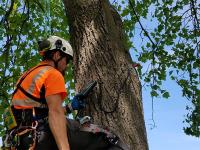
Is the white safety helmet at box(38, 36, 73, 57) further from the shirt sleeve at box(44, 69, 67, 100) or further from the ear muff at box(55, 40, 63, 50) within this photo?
the shirt sleeve at box(44, 69, 67, 100)

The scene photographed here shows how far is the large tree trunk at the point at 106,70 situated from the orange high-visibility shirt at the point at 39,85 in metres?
1.09

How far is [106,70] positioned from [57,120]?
1.47 meters

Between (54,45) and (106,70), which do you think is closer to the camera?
(54,45)

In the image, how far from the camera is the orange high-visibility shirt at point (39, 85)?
429 centimetres

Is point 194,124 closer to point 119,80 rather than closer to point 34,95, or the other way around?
point 119,80

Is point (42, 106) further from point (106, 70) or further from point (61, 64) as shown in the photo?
point (106, 70)

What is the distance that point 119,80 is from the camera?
5.51m

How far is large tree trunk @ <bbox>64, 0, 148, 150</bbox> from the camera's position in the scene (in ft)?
17.4

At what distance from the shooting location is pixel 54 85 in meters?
4.28

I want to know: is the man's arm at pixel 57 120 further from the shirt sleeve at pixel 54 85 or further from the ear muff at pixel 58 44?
the ear muff at pixel 58 44

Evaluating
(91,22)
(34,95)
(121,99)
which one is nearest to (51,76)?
(34,95)

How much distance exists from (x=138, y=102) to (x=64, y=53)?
134 centimetres

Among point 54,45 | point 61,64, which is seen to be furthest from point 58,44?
point 61,64

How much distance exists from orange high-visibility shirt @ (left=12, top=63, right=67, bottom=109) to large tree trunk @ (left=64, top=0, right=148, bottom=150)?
1.09m
